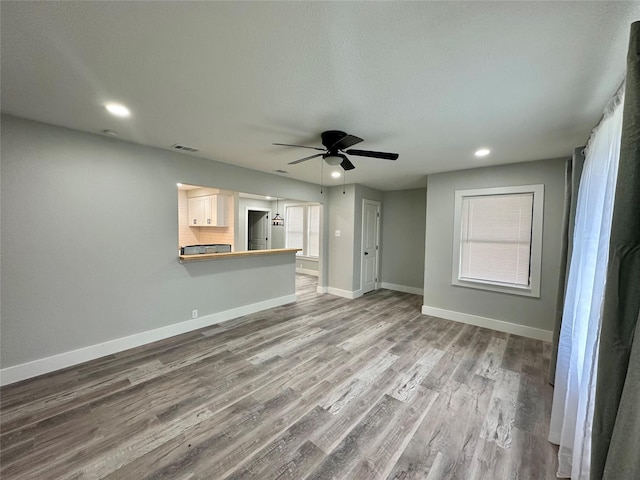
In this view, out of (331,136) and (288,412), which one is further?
(331,136)

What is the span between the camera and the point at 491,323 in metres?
4.08

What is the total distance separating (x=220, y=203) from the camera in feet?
19.7

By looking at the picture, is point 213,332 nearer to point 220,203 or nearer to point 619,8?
point 220,203

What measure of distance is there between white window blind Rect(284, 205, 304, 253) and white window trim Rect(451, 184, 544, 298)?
4784 mm

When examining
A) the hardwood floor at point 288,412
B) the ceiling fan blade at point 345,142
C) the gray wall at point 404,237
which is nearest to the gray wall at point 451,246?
the hardwood floor at point 288,412

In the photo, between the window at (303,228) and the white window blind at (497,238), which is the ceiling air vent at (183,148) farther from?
the window at (303,228)

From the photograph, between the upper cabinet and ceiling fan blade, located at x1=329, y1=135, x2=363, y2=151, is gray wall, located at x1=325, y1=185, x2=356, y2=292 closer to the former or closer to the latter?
the upper cabinet

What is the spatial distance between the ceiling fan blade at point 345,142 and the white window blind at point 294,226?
5531 millimetres

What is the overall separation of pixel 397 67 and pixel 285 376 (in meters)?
2.82

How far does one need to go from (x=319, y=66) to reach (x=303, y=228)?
6628 mm

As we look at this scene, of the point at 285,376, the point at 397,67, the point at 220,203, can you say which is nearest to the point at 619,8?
the point at 397,67

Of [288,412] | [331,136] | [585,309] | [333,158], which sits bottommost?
[288,412]

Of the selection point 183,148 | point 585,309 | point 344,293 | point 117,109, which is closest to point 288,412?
point 585,309

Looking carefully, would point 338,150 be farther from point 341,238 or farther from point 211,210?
point 211,210
